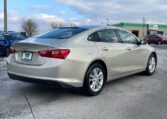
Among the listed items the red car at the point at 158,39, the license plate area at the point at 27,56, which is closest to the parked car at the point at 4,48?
the license plate area at the point at 27,56

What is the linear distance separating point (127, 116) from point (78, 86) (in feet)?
4.44

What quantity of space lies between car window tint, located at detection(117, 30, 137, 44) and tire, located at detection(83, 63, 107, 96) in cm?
132

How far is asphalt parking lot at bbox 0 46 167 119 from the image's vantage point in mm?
5023

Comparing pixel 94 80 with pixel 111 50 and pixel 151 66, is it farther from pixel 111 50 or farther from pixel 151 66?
pixel 151 66

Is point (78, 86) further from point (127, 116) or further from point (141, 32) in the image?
point (141, 32)

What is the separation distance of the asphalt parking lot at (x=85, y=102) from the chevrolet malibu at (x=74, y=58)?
382 millimetres

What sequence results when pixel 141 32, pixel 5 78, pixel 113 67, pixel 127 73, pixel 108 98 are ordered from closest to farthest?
1. pixel 108 98
2. pixel 113 67
3. pixel 127 73
4. pixel 5 78
5. pixel 141 32

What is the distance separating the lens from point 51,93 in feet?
21.3

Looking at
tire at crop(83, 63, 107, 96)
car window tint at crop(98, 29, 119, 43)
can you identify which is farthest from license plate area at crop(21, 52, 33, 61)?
car window tint at crop(98, 29, 119, 43)

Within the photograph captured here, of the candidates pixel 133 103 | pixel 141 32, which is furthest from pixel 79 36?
pixel 141 32

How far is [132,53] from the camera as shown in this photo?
768cm

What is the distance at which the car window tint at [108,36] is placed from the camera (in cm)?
677

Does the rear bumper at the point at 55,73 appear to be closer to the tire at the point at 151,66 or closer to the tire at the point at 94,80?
the tire at the point at 94,80

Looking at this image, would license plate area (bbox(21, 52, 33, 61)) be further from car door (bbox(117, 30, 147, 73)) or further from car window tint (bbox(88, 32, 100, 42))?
car door (bbox(117, 30, 147, 73))
